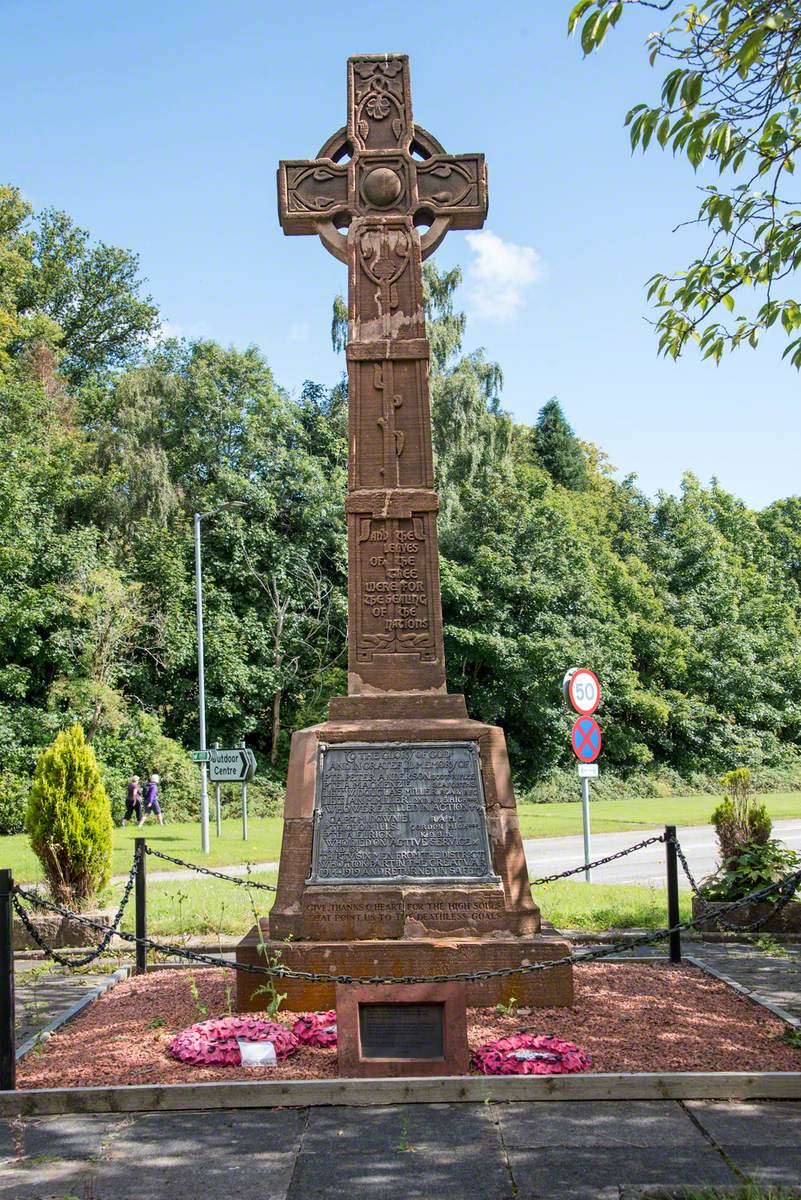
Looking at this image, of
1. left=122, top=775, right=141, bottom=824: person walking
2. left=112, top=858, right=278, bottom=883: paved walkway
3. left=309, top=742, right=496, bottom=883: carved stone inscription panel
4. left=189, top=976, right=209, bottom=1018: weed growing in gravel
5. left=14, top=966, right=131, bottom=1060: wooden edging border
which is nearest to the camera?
left=14, top=966, right=131, bottom=1060: wooden edging border

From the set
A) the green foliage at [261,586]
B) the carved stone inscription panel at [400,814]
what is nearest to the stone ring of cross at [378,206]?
the carved stone inscription panel at [400,814]

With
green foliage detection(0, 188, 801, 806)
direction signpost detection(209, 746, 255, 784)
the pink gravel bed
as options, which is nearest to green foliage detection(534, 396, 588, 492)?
green foliage detection(0, 188, 801, 806)

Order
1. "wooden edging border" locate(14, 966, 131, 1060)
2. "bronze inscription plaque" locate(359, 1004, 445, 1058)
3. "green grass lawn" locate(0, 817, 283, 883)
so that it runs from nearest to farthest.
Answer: "bronze inscription plaque" locate(359, 1004, 445, 1058) → "wooden edging border" locate(14, 966, 131, 1060) → "green grass lawn" locate(0, 817, 283, 883)

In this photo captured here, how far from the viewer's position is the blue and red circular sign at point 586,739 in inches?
524

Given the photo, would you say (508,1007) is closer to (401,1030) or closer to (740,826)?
(401,1030)

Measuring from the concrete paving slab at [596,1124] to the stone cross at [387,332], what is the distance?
3.19 m

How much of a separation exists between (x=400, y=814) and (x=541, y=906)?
470 cm

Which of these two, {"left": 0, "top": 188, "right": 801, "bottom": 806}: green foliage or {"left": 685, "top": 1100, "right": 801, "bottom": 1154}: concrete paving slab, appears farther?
{"left": 0, "top": 188, "right": 801, "bottom": 806}: green foliage

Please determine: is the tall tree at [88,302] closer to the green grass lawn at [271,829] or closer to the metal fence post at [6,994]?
the green grass lawn at [271,829]

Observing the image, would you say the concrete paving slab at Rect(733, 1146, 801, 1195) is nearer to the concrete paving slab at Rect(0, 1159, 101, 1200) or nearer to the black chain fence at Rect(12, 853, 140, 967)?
the concrete paving slab at Rect(0, 1159, 101, 1200)

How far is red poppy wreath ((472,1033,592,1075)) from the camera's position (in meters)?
5.21

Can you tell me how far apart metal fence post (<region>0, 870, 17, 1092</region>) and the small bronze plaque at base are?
163cm

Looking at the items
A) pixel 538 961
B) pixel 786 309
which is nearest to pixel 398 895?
Result: pixel 538 961

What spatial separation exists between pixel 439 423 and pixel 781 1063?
105 feet
